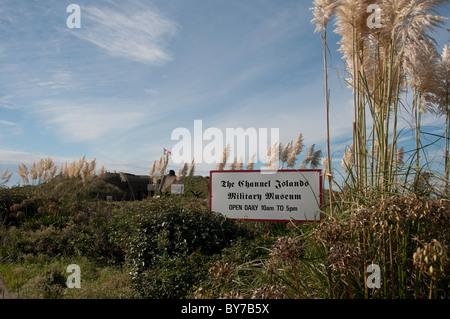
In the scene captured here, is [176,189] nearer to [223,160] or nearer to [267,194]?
[223,160]

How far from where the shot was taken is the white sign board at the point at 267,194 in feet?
21.3

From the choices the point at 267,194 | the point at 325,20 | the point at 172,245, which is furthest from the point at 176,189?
the point at 325,20

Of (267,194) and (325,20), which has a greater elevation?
(325,20)

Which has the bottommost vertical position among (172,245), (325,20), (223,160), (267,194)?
(172,245)

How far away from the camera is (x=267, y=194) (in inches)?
267

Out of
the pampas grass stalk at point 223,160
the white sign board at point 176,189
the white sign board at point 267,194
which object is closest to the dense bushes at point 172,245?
the white sign board at point 267,194

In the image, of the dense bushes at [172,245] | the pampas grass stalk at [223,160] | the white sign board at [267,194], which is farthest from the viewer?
the pampas grass stalk at [223,160]

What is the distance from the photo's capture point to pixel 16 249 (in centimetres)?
635

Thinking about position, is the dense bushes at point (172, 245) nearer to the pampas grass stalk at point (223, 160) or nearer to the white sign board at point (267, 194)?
the white sign board at point (267, 194)

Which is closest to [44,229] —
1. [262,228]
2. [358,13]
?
[262,228]

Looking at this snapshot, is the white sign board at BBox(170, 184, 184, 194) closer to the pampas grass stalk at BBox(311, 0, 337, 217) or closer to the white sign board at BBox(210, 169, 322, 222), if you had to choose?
the white sign board at BBox(210, 169, 322, 222)

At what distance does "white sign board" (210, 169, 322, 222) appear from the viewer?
6.49 meters
